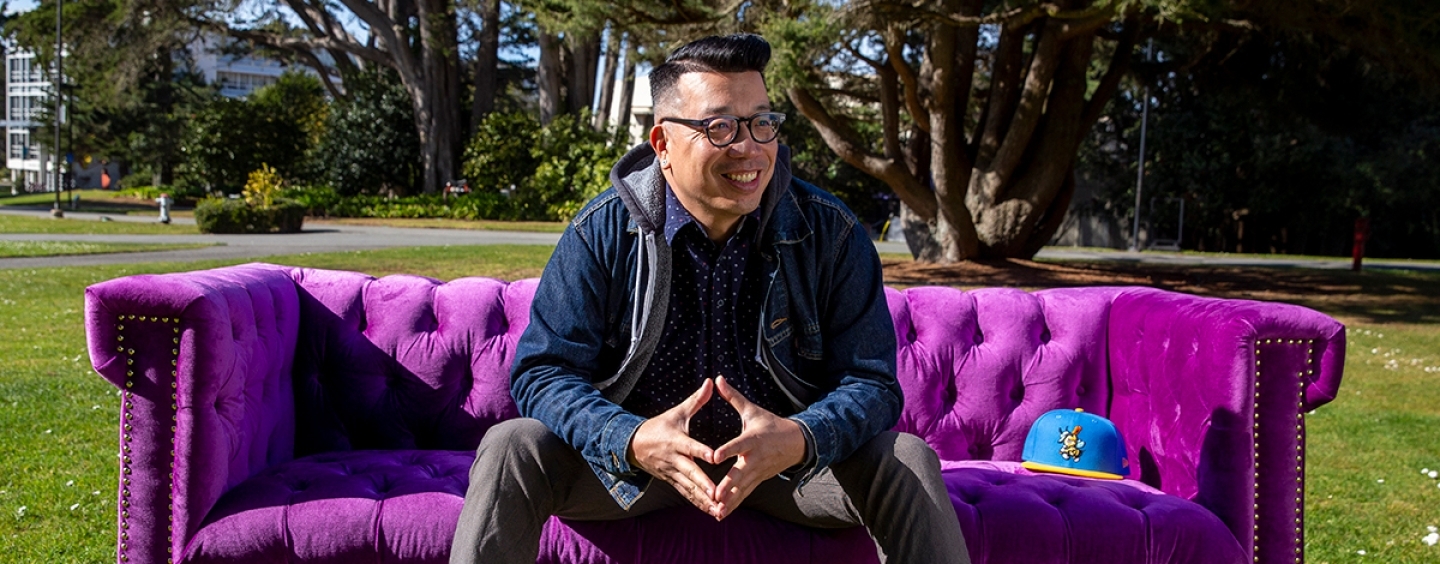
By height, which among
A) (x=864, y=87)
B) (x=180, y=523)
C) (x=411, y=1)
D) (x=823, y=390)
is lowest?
(x=180, y=523)

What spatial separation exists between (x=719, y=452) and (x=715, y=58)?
0.92 meters

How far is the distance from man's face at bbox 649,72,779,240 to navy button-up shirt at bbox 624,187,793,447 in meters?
0.07

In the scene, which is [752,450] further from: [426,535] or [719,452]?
[426,535]

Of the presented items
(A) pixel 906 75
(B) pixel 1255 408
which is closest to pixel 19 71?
(A) pixel 906 75

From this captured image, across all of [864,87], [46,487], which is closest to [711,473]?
[46,487]

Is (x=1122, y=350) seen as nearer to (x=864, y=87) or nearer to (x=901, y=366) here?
(x=901, y=366)

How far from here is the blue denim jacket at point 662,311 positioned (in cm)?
272

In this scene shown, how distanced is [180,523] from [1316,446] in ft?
18.7

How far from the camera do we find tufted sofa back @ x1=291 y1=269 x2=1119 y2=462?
150 inches

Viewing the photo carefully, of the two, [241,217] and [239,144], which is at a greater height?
[239,144]

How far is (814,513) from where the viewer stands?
114 inches

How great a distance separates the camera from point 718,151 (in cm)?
271

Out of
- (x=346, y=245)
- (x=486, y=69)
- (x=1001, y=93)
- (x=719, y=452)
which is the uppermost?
(x=486, y=69)

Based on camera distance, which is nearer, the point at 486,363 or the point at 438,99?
the point at 486,363
